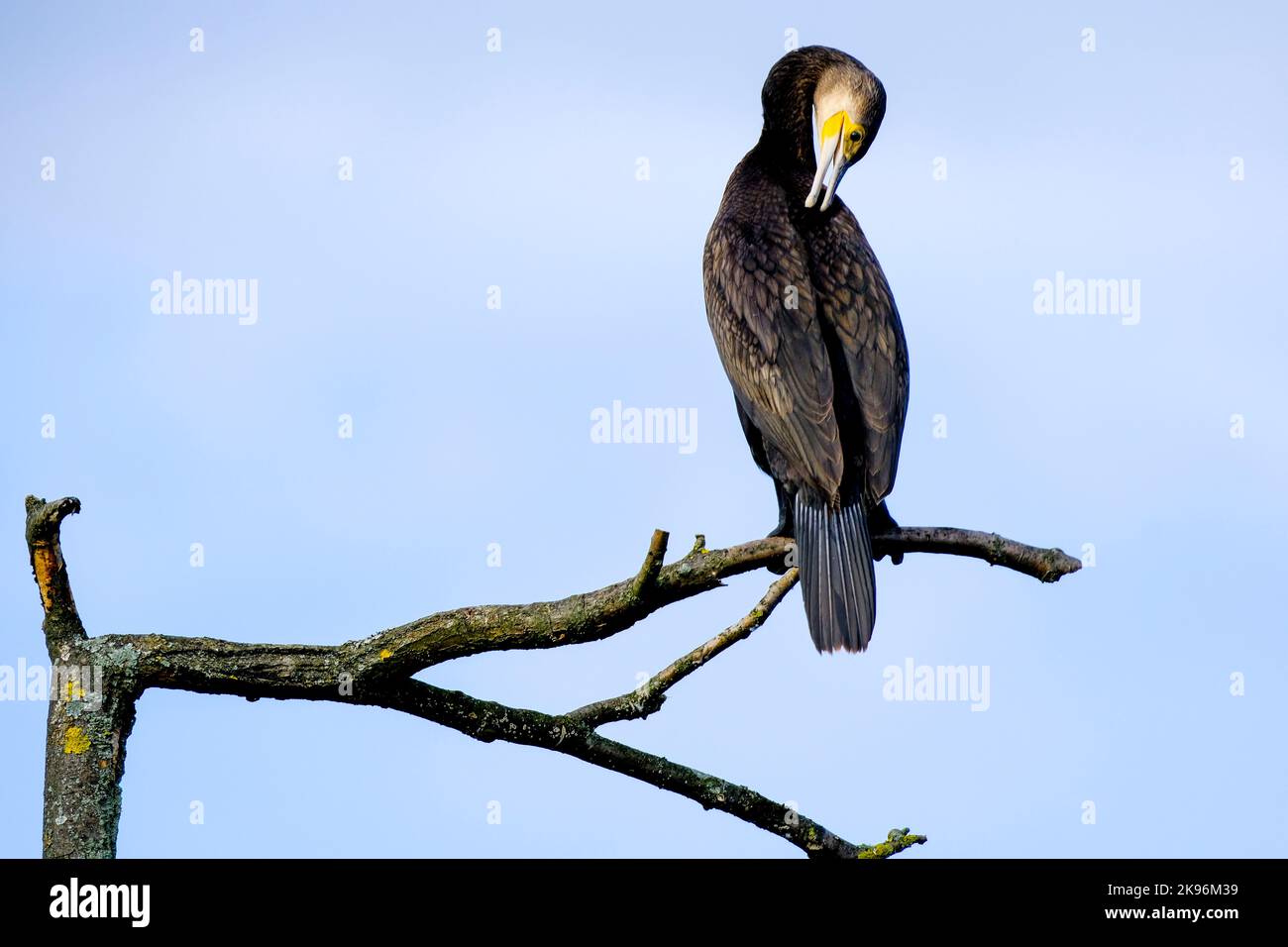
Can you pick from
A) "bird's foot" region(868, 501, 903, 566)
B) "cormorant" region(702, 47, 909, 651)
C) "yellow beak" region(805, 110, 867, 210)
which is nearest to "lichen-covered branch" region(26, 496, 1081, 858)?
"cormorant" region(702, 47, 909, 651)

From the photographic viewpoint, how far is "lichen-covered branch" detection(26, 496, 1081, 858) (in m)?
3.47

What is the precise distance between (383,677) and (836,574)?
59.0 inches

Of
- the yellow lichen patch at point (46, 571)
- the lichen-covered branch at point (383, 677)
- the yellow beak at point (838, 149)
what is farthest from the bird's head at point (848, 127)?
the yellow lichen patch at point (46, 571)

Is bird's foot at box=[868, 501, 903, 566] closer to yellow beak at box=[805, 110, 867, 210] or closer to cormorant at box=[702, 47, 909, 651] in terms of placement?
cormorant at box=[702, 47, 909, 651]

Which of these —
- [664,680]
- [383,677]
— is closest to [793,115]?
[664,680]

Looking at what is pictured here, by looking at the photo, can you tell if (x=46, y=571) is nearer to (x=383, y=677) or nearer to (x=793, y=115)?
(x=383, y=677)

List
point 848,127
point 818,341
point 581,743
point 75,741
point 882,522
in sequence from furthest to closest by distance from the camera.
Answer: point 848,127 < point 818,341 < point 882,522 < point 581,743 < point 75,741

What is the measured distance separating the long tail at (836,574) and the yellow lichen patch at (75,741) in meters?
2.05

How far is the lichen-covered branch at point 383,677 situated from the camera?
3.47 metres

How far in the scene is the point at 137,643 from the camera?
3.50 m

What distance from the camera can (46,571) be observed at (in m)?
3.54

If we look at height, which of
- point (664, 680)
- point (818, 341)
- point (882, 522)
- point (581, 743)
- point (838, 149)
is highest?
point (838, 149)
